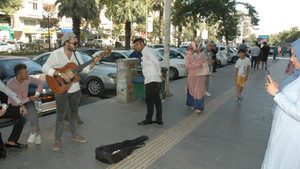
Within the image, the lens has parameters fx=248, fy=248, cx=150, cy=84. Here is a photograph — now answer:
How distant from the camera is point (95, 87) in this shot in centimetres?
859

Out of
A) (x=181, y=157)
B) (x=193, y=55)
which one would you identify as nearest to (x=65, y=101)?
(x=181, y=157)

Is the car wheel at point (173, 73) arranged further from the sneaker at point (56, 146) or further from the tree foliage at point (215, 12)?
the tree foliage at point (215, 12)

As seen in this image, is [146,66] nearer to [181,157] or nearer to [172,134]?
[172,134]

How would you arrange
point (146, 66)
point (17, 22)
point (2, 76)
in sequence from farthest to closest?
1. point (17, 22)
2. point (2, 76)
3. point (146, 66)

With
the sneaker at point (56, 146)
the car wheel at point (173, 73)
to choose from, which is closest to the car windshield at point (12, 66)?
the sneaker at point (56, 146)

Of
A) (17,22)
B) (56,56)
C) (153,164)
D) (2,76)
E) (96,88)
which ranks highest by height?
(17,22)

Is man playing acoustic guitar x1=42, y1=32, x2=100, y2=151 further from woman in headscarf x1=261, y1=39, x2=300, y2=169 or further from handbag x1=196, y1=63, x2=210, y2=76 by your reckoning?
handbag x1=196, y1=63, x2=210, y2=76

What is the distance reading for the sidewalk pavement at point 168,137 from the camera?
12.1 ft

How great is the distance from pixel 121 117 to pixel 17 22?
4532cm

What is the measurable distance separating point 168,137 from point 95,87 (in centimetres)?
459

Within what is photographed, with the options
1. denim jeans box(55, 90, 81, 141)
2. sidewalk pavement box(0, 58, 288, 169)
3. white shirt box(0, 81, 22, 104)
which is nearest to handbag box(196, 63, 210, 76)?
sidewalk pavement box(0, 58, 288, 169)

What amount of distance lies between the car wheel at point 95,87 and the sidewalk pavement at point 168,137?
1.29 meters

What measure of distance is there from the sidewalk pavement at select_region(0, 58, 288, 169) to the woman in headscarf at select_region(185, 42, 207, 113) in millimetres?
363

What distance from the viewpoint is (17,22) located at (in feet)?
143
